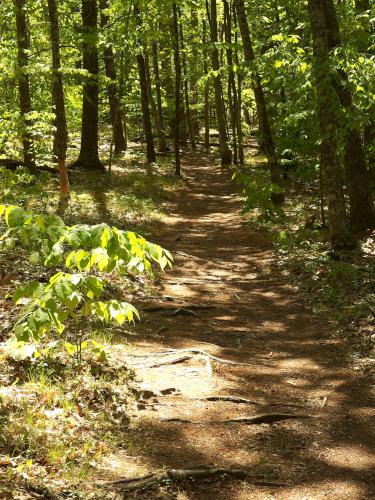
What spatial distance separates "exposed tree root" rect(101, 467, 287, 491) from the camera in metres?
4.29

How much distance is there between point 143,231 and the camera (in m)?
15.1

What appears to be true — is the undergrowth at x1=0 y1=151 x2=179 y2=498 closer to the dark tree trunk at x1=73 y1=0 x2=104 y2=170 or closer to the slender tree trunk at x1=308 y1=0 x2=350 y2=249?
the slender tree trunk at x1=308 y1=0 x2=350 y2=249

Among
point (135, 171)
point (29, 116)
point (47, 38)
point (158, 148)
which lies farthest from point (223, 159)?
point (29, 116)

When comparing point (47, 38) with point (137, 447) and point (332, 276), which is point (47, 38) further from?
point (137, 447)

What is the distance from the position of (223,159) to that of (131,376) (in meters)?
26.1

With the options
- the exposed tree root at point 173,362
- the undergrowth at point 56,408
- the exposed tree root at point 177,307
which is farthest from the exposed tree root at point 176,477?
the exposed tree root at point 177,307

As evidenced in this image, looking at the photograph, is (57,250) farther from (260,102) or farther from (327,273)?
(260,102)

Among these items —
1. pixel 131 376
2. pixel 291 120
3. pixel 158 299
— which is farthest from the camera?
pixel 291 120

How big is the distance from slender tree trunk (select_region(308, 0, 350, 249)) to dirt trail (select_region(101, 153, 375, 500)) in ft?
5.74

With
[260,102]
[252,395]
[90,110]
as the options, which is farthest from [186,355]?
[90,110]

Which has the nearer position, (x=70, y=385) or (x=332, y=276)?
(x=70, y=385)

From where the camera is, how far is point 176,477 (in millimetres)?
4488

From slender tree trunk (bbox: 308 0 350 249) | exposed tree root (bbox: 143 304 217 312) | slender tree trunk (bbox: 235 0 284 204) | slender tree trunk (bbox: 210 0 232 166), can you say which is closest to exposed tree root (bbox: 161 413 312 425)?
exposed tree root (bbox: 143 304 217 312)

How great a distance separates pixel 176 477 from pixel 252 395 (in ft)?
6.84
